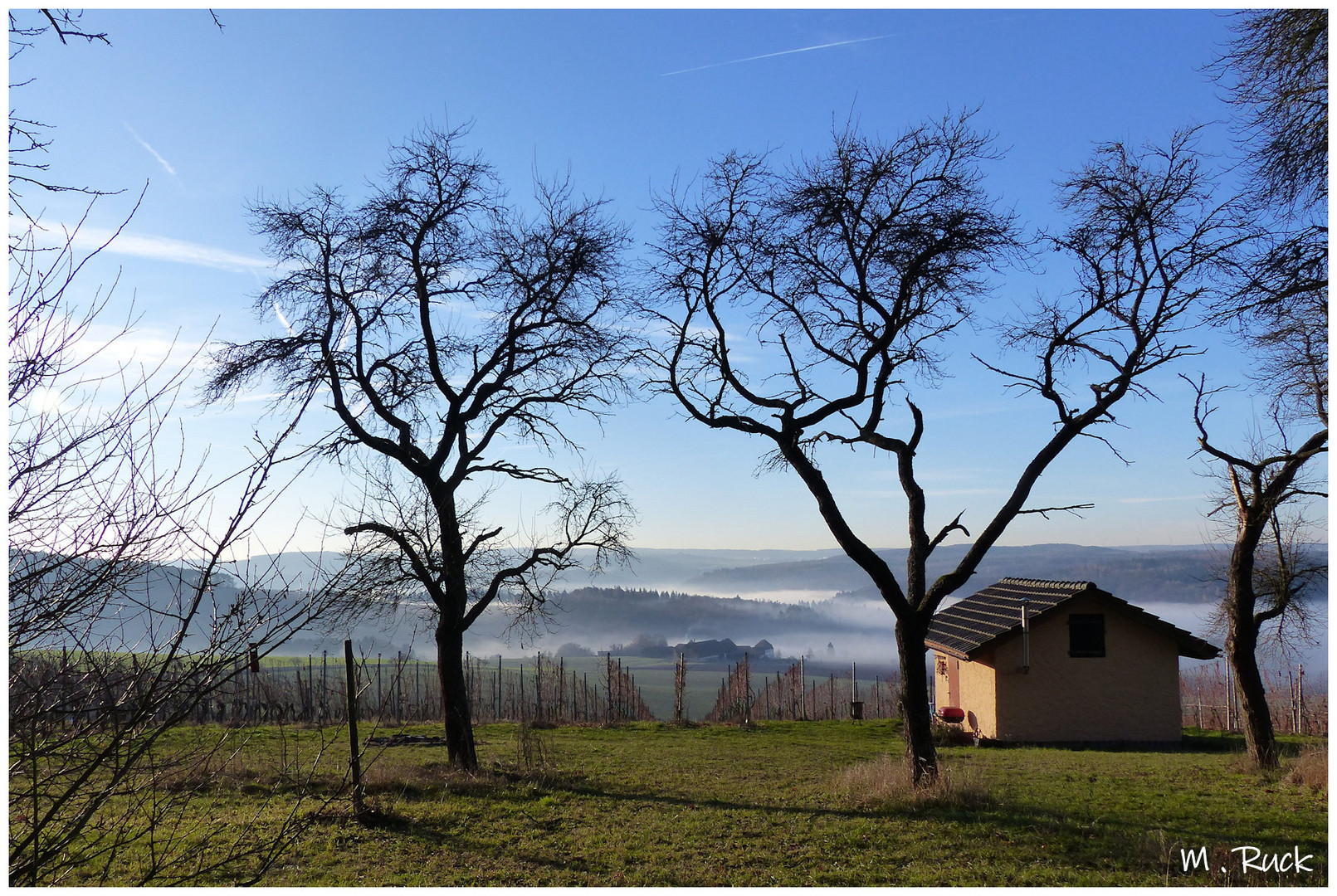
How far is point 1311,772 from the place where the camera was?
38.8ft

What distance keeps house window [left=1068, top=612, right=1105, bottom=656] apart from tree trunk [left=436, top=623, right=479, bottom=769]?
16430 mm

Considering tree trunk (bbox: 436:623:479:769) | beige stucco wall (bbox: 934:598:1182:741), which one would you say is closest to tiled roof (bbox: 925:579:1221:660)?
beige stucco wall (bbox: 934:598:1182:741)

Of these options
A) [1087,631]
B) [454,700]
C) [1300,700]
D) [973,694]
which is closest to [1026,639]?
[1087,631]

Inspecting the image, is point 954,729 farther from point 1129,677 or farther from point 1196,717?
point 1196,717

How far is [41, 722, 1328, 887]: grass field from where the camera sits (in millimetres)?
7586

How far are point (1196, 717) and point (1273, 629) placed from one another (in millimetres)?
17194

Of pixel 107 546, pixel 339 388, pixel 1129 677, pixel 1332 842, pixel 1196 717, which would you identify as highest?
pixel 339 388

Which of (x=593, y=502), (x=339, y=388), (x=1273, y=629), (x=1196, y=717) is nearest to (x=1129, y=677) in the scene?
(x=1273, y=629)

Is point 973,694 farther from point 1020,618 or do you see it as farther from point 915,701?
point 915,701

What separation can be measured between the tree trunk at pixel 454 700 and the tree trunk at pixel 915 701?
23.4 feet

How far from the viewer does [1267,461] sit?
12.8 m

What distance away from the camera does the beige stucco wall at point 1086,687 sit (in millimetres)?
21500

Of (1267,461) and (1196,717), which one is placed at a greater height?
(1267,461)

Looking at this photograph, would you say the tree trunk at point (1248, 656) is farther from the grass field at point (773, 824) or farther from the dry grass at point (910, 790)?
the dry grass at point (910, 790)
